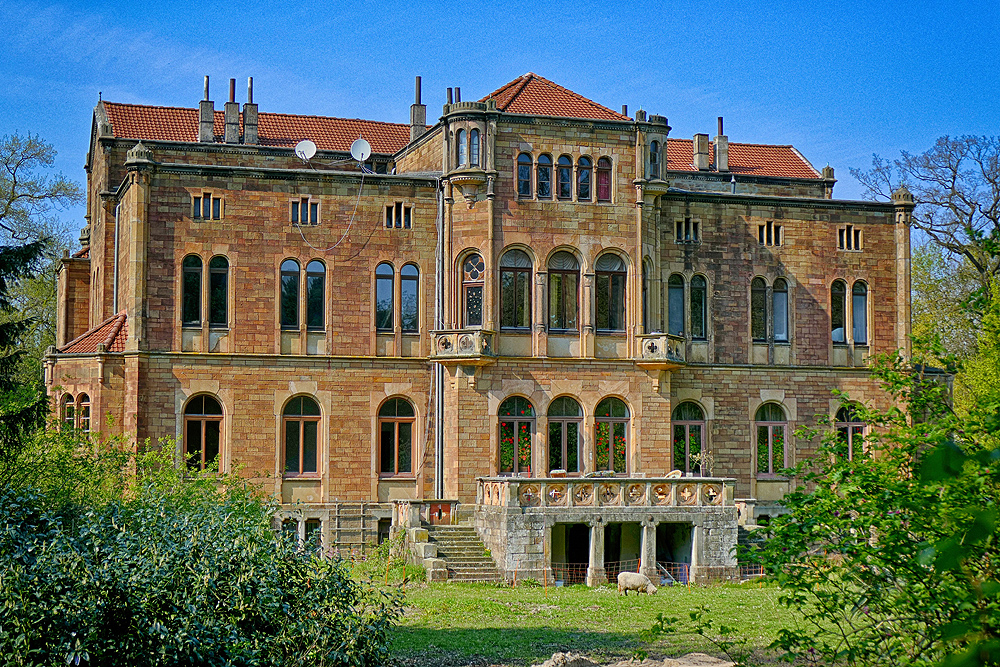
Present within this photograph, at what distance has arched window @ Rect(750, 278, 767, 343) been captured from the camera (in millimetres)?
34969

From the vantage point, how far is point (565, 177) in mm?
32000

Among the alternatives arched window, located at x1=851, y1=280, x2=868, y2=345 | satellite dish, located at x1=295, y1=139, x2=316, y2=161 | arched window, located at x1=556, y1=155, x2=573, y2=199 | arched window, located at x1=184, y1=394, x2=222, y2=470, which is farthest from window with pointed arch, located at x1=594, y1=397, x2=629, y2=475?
satellite dish, located at x1=295, y1=139, x2=316, y2=161

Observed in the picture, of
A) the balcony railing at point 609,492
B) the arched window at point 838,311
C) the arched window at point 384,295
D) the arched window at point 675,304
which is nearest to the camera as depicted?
the balcony railing at point 609,492

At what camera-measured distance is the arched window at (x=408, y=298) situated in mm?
32531

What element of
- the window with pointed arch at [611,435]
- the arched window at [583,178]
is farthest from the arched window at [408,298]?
the window with pointed arch at [611,435]

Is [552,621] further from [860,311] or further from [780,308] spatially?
[860,311]

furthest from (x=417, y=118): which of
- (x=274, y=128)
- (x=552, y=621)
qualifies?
(x=552, y=621)

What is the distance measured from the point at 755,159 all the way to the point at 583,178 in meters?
15.4

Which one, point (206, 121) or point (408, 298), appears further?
point (206, 121)

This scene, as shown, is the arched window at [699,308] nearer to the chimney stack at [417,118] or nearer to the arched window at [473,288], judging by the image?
the arched window at [473,288]

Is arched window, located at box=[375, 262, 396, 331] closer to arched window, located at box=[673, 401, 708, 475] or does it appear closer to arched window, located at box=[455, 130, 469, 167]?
arched window, located at box=[455, 130, 469, 167]

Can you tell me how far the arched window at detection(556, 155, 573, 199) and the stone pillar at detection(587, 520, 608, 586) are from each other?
943cm

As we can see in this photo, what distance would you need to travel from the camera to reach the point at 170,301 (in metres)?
31.0

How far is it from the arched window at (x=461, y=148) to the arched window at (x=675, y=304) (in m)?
7.37
